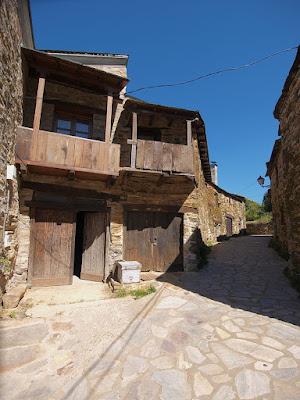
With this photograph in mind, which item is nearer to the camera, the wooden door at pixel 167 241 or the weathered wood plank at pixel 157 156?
the weathered wood plank at pixel 157 156

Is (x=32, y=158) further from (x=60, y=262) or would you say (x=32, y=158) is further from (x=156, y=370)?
(x=156, y=370)

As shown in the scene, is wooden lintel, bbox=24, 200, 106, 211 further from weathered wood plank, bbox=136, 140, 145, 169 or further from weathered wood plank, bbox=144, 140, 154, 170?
weathered wood plank, bbox=144, 140, 154, 170

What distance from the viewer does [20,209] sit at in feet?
22.5

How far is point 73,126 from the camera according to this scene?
8.45 metres

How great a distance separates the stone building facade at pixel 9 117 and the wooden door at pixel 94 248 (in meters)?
2.29

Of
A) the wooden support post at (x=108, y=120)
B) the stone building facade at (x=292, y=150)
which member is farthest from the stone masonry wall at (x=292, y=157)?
the wooden support post at (x=108, y=120)

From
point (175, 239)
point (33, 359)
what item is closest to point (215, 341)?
point (33, 359)

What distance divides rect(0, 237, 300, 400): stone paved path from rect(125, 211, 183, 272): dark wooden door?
2.53m

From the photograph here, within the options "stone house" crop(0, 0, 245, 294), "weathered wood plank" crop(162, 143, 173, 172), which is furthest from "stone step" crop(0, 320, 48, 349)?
"weathered wood plank" crop(162, 143, 173, 172)

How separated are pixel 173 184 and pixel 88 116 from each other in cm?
403

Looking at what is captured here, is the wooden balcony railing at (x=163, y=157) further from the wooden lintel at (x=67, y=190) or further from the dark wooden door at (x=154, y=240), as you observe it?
the dark wooden door at (x=154, y=240)

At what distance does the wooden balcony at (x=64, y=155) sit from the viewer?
642 centimetres

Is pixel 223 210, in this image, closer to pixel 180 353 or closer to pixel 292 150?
pixel 292 150

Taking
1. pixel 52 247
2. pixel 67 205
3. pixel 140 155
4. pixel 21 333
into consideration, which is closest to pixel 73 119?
pixel 140 155
